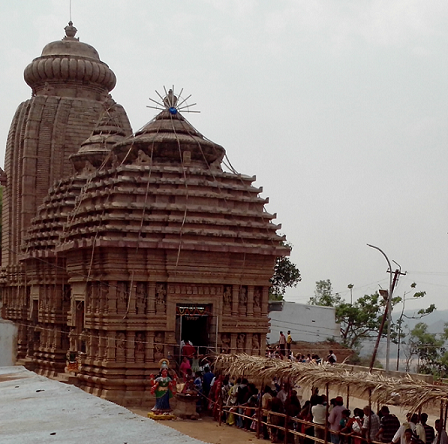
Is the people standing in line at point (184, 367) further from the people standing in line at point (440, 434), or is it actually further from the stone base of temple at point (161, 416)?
the people standing in line at point (440, 434)

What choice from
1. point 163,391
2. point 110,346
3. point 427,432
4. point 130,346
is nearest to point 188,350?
point 130,346

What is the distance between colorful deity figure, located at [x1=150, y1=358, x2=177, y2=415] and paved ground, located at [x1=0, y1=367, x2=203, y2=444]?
9363 mm

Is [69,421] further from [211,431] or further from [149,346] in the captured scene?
[149,346]

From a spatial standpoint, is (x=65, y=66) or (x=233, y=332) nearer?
(x=233, y=332)

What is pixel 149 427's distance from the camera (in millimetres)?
6102

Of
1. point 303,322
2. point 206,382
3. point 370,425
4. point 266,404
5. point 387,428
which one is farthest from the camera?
point 303,322

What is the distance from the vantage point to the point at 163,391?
18375 mm

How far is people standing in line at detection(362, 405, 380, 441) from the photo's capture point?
44.1 ft

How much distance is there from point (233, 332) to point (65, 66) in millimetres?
16863

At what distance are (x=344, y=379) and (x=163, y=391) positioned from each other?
554 centimetres

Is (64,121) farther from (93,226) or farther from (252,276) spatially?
(252,276)

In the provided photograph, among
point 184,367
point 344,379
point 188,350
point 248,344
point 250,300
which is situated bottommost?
point 184,367

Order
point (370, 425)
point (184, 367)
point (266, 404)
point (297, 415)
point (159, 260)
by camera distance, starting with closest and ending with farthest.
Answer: point (370, 425)
point (297, 415)
point (266, 404)
point (184, 367)
point (159, 260)

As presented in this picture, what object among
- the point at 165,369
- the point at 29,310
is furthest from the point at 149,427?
the point at 29,310
